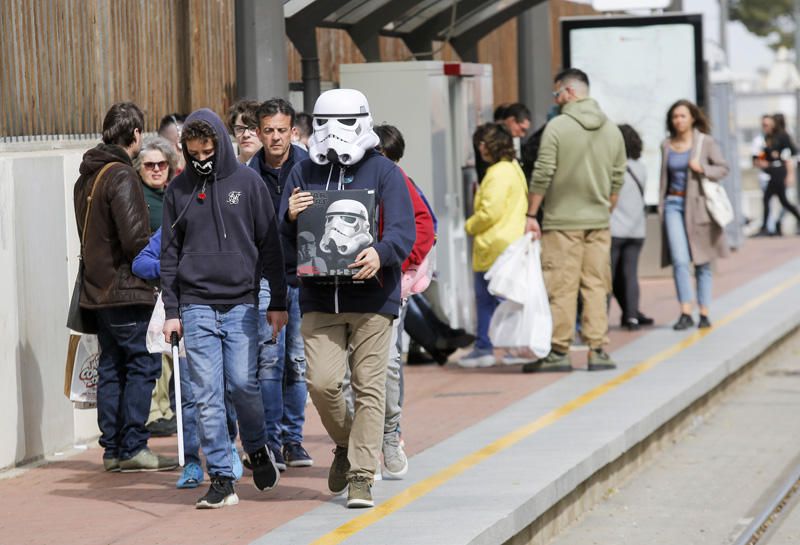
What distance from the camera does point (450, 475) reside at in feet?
25.1

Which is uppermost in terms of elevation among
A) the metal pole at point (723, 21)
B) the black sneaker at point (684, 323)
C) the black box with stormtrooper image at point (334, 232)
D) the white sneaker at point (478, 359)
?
the metal pole at point (723, 21)

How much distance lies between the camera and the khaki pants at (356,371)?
6820 mm

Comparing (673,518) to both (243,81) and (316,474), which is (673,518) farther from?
(243,81)

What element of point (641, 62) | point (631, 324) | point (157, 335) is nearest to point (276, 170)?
point (157, 335)

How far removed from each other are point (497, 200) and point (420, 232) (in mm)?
4157

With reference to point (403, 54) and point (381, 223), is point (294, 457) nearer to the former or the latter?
point (381, 223)

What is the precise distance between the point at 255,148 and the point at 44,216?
4.28ft

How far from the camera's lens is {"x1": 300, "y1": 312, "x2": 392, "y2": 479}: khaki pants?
682cm

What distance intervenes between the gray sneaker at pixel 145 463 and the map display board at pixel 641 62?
Result: 32.5ft

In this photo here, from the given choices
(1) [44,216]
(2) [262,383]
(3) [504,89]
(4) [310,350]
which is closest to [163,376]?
(1) [44,216]

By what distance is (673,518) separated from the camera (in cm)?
793

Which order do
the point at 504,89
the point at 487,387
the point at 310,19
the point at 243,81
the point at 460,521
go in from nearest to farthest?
the point at 460,521 → the point at 243,81 → the point at 487,387 → the point at 310,19 → the point at 504,89

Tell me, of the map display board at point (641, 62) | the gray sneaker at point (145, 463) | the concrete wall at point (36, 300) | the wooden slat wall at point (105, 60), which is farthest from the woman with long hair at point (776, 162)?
the gray sneaker at point (145, 463)

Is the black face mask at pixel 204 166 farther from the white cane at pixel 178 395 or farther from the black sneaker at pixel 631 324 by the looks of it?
the black sneaker at pixel 631 324
